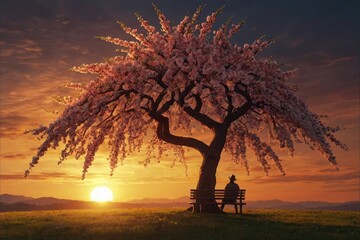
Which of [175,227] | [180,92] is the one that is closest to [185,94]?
[180,92]

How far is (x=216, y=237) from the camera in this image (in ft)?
80.0

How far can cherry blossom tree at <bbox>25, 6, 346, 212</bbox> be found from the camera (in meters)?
32.2

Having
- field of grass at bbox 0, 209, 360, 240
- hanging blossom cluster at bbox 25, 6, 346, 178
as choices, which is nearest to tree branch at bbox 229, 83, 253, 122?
hanging blossom cluster at bbox 25, 6, 346, 178

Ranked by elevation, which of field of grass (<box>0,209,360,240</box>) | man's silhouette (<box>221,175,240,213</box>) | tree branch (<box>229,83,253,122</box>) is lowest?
field of grass (<box>0,209,360,240</box>)

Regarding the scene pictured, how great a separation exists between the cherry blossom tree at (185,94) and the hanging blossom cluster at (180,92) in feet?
0.20

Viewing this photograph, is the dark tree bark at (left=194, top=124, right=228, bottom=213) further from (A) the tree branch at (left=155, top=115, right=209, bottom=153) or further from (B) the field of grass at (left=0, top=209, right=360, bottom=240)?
(B) the field of grass at (left=0, top=209, right=360, bottom=240)

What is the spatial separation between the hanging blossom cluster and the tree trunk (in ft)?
2.70

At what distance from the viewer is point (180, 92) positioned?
3500cm

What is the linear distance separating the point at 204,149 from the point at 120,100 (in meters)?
6.72

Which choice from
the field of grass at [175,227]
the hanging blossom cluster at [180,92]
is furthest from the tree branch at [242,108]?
the field of grass at [175,227]

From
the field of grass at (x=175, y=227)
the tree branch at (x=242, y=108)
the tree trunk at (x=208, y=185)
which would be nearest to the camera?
the field of grass at (x=175, y=227)

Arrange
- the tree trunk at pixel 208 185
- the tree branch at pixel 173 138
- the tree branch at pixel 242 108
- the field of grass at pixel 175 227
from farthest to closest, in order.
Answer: the tree branch at pixel 173 138, the tree branch at pixel 242 108, the tree trunk at pixel 208 185, the field of grass at pixel 175 227

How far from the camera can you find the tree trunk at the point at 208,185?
34.1m

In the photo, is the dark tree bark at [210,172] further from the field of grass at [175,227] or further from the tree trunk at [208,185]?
the field of grass at [175,227]
